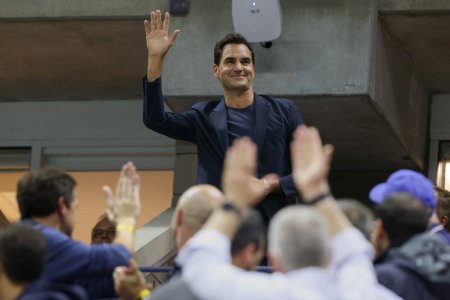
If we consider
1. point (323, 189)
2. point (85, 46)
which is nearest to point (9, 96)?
point (85, 46)

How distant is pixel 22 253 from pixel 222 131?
255 centimetres

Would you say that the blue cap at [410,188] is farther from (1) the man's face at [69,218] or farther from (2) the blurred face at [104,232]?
(2) the blurred face at [104,232]

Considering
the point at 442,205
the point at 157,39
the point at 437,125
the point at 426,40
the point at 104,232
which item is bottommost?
the point at 104,232

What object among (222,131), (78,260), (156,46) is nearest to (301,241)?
(78,260)

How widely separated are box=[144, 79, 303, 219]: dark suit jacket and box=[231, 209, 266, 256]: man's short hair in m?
2.50

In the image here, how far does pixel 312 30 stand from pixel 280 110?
2592mm

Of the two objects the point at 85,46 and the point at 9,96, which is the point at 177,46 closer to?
the point at 85,46

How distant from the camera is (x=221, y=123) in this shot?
7227mm

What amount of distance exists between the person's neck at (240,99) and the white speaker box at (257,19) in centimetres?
224

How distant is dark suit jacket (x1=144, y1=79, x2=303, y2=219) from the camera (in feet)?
23.5

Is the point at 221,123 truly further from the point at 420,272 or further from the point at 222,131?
the point at 420,272

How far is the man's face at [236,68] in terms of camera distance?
287 inches

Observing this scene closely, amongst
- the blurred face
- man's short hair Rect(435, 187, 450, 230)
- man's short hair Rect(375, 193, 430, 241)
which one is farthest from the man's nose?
man's short hair Rect(375, 193, 430, 241)

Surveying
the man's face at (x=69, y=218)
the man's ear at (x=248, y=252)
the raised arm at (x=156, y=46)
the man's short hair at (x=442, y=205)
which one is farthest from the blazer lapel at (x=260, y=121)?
the man's ear at (x=248, y=252)
